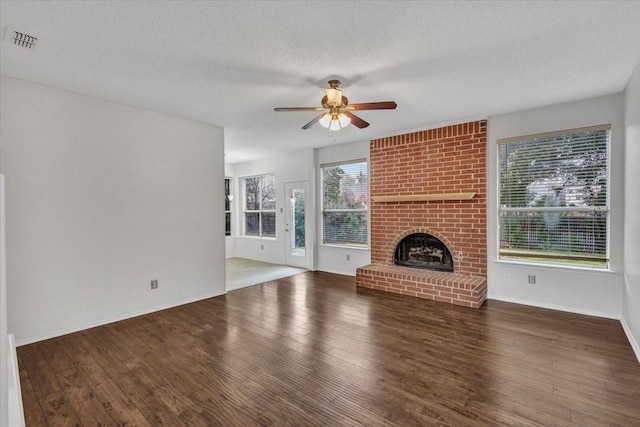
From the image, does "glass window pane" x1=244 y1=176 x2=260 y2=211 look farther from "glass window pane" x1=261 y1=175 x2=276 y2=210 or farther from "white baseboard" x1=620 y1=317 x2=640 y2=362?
"white baseboard" x1=620 y1=317 x2=640 y2=362

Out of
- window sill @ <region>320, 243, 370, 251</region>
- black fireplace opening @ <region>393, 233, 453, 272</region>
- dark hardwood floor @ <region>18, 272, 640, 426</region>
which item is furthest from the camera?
window sill @ <region>320, 243, 370, 251</region>

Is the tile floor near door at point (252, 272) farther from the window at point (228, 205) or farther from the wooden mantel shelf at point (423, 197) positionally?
the wooden mantel shelf at point (423, 197)

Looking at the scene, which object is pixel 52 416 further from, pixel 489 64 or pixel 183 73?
pixel 489 64

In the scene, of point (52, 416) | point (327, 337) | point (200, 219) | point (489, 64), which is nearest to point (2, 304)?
point (52, 416)

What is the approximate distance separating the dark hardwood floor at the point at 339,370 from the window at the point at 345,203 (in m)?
2.31

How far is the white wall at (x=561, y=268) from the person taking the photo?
343 centimetres

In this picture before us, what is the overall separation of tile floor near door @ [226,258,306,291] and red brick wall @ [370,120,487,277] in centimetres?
195

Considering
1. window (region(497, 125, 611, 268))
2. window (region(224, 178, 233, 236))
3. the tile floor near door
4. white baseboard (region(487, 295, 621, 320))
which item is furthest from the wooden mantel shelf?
window (region(224, 178, 233, 236))

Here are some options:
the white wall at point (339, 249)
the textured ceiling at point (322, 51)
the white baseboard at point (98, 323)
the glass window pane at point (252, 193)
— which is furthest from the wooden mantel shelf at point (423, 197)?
the glass window pane at point (252, 193)

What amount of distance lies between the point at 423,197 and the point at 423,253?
0.96 m

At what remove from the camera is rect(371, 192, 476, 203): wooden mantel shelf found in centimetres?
442

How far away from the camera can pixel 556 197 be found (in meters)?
3.83

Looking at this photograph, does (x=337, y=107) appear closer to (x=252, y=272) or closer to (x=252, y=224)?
(x=252, y=272)

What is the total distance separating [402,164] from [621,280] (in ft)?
10.2
